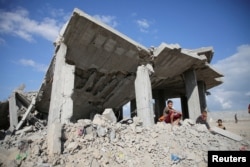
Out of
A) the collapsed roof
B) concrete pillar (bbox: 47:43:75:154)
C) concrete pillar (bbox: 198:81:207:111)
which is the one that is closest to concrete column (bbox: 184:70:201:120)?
the collapsed roof

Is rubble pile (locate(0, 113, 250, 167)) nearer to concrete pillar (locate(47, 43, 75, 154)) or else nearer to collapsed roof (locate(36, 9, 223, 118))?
concrete pillar (locate(47, 43, 75, 154))

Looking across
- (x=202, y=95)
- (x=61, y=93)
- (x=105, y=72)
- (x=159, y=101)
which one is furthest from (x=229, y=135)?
(x=159, y=101)

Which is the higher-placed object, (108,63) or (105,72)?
(108,63)

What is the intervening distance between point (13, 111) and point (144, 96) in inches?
278

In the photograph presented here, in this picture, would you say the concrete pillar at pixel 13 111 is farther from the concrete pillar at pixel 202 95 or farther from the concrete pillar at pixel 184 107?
the concrete pillar at pixel 184 107

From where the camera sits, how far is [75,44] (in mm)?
7172

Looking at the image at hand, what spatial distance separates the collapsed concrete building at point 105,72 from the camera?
6434 mm

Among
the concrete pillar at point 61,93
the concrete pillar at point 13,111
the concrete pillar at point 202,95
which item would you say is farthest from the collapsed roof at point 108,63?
the concrete pillar at point 13,111

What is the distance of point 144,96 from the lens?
7801 millimetres

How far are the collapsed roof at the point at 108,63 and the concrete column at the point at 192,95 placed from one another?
1.18ft

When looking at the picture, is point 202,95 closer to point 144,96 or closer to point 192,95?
point 192,95

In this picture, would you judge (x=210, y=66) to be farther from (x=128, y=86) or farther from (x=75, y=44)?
(x=75, y=44)

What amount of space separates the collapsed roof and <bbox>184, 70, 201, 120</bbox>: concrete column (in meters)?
0.36

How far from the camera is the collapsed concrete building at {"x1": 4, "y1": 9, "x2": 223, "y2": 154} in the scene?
6.43 meters
